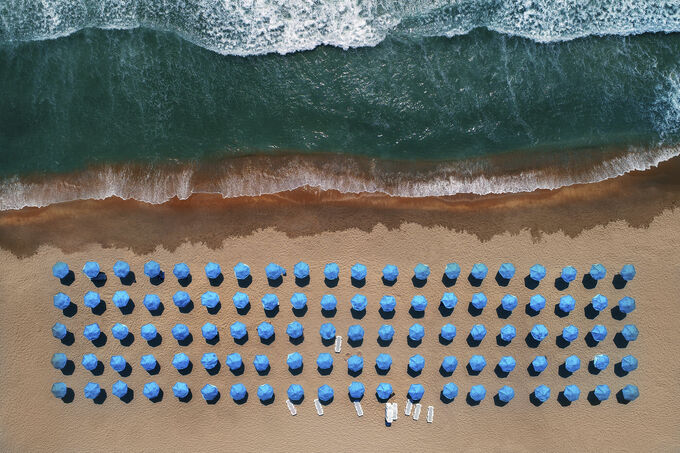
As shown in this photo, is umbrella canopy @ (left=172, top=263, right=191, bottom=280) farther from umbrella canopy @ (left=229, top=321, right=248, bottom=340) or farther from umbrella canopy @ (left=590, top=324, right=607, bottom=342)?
umbrella canopy @ (left=590, top=324, right=607, bottom=342)

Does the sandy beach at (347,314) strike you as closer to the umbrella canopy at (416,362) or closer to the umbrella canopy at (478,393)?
the umbrella canopy at (478,393)

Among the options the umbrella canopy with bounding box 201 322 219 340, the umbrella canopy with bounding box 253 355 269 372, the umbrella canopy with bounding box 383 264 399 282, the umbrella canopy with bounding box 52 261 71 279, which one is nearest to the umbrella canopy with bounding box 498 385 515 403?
the umbrella canopy with bounding box 383 264 399 282

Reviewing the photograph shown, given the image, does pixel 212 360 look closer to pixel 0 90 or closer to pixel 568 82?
pixel 0 90

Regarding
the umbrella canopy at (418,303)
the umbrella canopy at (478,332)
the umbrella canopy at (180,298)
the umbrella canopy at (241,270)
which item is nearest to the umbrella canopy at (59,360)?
the umbrella canopy at (180,298)

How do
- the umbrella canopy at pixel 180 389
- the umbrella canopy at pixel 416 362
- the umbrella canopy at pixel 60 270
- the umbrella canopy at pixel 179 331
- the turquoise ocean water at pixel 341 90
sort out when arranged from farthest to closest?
the turquoise ocean water at pixel 341 90 < the umbrella canopy at pixel 60 270 < the umbrella canopy at pixel 179 331 < the umbrella canopy at pixel 416 362 < the umbrella canopy at pixel 180 389

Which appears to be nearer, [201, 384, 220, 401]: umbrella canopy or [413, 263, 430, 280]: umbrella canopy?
[201, 384, 220, 401]: umbrella canopy

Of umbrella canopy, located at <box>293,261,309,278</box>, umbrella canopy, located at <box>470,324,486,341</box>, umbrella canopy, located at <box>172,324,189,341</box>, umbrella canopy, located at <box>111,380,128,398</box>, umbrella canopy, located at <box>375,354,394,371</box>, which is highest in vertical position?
umbrella canopy, located at <box>293,261,309,278</box>
